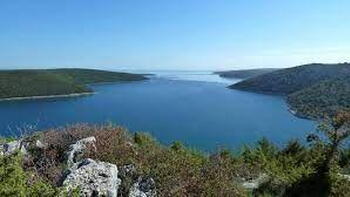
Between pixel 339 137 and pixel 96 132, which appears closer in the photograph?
pixel 96 132

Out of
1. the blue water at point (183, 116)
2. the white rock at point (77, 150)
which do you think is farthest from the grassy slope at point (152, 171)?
the blue water at point (183, 116)

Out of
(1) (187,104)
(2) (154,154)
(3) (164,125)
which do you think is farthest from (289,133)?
(2) (154,154)

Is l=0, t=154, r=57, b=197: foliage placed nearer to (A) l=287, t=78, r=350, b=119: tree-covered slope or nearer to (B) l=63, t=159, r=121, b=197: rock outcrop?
(B) l=63, t=159, r=121, b=197: rock outcrop

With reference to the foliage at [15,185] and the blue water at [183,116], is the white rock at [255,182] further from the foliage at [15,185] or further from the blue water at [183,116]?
the blue water at [183,116]

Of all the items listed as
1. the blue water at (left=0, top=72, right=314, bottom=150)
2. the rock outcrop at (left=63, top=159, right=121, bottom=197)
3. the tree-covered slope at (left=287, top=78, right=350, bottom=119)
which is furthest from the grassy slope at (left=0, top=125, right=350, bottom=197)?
the tree-covered slope at (left=287, top=78, right=350, bottom=119)

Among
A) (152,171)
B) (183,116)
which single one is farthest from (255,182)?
(183,116)

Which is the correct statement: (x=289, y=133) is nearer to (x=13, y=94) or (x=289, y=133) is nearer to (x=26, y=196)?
(x=26, y=196)
